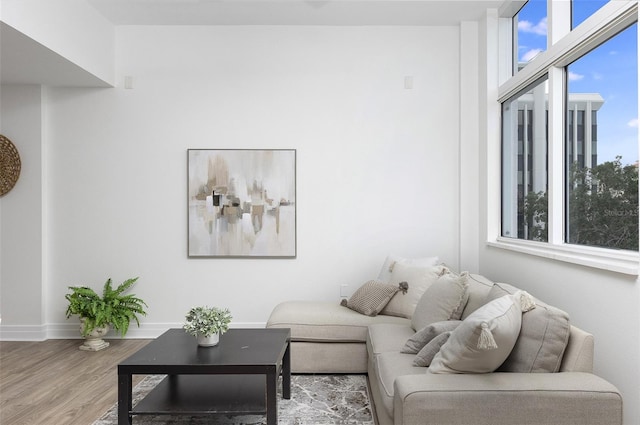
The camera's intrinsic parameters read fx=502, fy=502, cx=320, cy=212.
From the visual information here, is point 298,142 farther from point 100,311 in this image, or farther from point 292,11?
point 100,311

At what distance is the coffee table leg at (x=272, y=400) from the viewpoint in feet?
8.41

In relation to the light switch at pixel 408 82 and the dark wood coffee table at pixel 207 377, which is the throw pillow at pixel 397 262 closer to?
the dark wood coffee table at pixel 207 377

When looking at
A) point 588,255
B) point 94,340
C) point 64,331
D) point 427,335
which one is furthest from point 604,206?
point 64,331

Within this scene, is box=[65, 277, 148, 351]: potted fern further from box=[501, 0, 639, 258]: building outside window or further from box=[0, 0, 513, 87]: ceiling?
box=[501, 0, 639, 258]: building outside window

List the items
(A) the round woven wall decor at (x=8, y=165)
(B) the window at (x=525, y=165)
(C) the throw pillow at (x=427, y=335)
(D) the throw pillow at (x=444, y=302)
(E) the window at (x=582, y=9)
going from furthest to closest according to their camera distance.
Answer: (A) the round woven wall decor at (x=8, y=165) < (B) the window at (x=525, y=165) < (D) the throw pillow at (x=444, y=302) < (E) the window at (x=582, y=9) < (C) the throw pillow at (x=427, y=335)

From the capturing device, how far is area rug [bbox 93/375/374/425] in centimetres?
294

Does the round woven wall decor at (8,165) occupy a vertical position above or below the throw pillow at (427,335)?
above

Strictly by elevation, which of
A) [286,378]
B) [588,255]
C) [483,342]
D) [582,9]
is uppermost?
[582,9]

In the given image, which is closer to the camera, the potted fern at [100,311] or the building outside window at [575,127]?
the building outside window at [575,127]

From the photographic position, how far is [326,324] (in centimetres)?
380

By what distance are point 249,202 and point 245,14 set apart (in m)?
1.79

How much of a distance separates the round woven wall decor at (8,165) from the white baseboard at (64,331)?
4.47 feet

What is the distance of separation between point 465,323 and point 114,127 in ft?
13.7

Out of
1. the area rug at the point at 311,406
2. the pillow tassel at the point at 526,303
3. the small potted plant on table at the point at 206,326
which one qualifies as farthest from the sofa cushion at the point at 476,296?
the small potted plant on table at the point at 206,326
